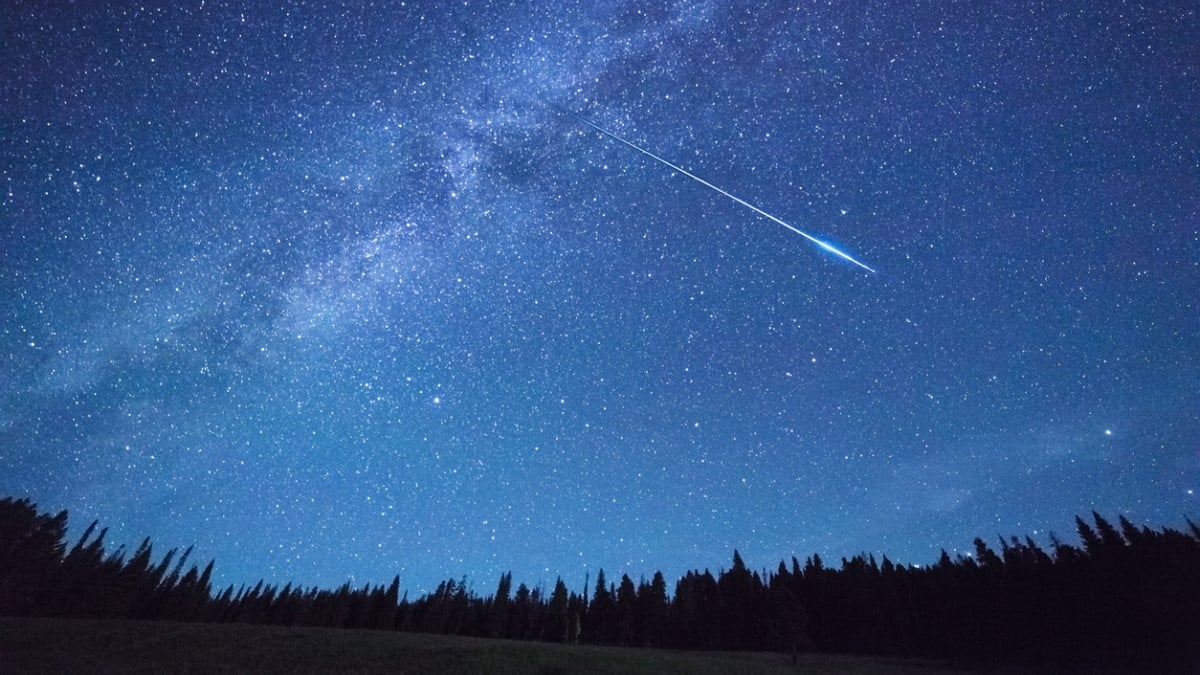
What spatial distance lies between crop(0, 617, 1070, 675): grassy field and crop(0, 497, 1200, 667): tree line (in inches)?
606

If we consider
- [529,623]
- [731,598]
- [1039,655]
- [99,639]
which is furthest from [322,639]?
[1039,655]

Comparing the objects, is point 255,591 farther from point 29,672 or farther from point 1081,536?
point 1081,536

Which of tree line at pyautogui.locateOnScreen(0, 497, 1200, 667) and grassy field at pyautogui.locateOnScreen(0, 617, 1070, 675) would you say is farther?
tree line at pyautogui.locateOnScreen(0, 497, 1200, 667)

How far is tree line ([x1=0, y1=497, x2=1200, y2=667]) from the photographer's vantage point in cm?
5838

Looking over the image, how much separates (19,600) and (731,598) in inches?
3872

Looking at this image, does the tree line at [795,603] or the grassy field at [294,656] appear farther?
the tree line at [795,603]

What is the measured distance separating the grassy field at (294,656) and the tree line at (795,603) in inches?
606

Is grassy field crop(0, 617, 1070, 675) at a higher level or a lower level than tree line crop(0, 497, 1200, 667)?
lower

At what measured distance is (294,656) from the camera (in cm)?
3644

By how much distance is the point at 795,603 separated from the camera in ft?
214

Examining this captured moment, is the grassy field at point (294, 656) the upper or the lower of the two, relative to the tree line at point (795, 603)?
lower

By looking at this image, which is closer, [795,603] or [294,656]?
[294,656]

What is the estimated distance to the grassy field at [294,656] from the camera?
32531 mm

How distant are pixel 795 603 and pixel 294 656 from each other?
167 ft
